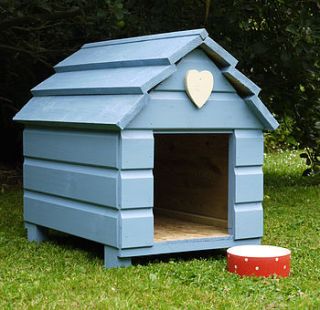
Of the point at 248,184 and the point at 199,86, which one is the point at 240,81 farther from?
the point at 248,184

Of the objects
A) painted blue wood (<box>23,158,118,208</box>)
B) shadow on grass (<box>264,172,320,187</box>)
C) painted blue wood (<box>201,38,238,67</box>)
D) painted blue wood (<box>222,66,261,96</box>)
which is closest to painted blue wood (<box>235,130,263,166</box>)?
painted blue wood (<box>222,66,261,96</box>)

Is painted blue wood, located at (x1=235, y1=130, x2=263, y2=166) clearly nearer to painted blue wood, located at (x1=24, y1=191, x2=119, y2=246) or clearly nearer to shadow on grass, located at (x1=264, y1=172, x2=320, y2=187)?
painted blue wood, located at (x1=24, y1=191, x2=119, y2=246)

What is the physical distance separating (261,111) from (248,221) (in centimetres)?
80

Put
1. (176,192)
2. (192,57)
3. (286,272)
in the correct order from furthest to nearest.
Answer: (176,192) → (192,57) → (286,272)

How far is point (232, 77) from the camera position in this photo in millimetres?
5652

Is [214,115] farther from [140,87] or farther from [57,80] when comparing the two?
[57,80]

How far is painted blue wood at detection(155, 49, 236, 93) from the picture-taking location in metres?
5.48

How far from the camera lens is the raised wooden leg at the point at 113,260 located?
5374 mm

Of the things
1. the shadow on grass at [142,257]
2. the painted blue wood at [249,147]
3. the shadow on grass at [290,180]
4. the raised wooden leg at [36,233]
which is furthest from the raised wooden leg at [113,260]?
the shadow on grass at [290,180]

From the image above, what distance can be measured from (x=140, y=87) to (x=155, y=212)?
217 cm

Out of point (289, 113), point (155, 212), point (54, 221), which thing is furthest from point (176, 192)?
point (289, 113)

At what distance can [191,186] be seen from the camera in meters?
6.70

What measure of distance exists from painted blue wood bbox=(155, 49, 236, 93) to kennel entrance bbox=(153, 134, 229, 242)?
0.60 meters

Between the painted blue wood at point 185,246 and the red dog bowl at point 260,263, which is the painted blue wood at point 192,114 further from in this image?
the red dog bowl at point 260,263
